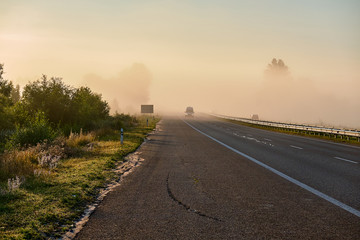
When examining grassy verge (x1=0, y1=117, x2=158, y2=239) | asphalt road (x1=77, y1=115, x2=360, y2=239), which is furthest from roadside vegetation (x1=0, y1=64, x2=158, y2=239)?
asphalt road (x1=77, y1=115, x2=360, y2=239)

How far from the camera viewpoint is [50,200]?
5.67 metres

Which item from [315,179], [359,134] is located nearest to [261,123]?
[359,134]

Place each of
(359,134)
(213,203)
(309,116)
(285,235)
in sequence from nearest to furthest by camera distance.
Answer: (285,235) → (213,203) → (359,134) → (309,116)

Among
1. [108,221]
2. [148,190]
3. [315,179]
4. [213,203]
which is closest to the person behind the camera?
[108,221]

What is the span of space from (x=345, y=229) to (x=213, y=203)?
7.45ft

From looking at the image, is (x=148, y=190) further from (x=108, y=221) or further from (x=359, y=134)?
(x=359, y=134)

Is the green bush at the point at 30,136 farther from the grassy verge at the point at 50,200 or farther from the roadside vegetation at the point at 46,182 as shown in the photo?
the grassy verge at the point at 50,200

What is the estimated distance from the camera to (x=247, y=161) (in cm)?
1092

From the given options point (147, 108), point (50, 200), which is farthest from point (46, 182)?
point (147, 108)

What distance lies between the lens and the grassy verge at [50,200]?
14.0 ft

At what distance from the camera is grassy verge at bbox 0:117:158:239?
427 centimetres

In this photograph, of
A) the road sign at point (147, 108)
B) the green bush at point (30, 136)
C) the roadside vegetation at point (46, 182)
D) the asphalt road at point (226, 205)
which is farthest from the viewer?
the road sign at point (147, 108)

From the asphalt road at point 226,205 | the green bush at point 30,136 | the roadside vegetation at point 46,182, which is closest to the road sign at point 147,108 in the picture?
the roadside vegetation at point 46,182

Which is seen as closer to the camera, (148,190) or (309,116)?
(148,190)
